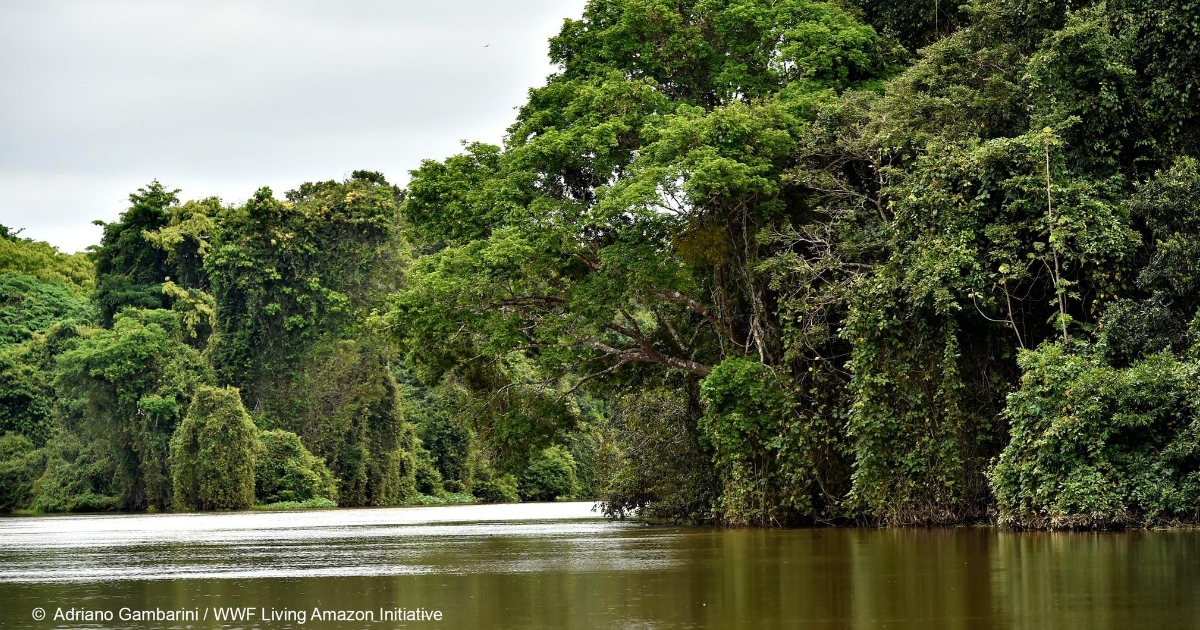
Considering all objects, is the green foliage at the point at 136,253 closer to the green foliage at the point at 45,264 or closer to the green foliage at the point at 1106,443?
the green foliage at the point at 45,264

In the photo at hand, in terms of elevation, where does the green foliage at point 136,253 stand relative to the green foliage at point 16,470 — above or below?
above

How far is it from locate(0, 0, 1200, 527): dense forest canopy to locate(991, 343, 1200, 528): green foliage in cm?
4

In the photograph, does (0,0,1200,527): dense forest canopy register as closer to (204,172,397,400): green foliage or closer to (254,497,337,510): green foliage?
(254,497,337,510): green foliage

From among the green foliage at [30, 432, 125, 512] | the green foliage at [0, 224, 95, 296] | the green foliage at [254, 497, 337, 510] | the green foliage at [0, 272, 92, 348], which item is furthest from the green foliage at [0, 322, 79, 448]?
the green foliage at [254, 497, 337, 510]

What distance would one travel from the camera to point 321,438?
197ft

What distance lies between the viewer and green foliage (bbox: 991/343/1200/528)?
1842 cm

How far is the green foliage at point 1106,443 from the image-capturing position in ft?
60.4

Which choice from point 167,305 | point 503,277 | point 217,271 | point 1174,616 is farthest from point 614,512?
point 167,305

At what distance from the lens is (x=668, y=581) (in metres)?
12.1

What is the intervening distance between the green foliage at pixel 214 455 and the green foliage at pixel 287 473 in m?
1.55

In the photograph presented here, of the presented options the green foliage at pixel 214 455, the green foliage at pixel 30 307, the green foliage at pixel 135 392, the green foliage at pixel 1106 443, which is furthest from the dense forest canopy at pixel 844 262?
the green foliage at pixel 30 307

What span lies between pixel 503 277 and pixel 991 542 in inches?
A: 476

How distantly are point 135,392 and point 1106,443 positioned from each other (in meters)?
46.7

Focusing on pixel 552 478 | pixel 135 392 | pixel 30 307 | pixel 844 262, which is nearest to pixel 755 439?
pixel 844 262
